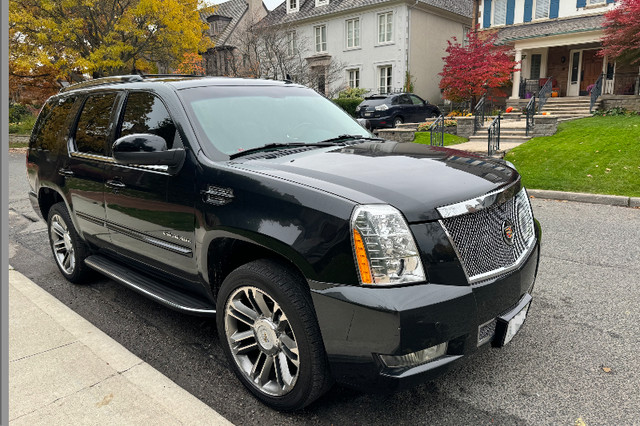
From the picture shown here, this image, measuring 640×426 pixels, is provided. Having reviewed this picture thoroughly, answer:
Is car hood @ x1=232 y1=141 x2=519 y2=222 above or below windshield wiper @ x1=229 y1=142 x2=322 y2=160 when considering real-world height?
below

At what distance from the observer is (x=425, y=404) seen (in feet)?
9.27

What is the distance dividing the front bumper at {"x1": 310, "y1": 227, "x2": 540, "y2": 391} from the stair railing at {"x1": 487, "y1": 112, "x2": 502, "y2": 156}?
35.2 feet

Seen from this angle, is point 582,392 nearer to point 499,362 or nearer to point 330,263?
point 499,362

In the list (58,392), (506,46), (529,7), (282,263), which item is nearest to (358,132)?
(282,263)

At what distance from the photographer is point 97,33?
2242cm

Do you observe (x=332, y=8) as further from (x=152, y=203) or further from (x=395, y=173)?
(x=395, y=173)

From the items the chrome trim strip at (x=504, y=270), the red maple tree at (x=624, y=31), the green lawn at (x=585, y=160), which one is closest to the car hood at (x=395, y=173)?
the chrome trim strip at (x=504, y=270)

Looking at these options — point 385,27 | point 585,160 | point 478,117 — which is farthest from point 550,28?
point 585,160

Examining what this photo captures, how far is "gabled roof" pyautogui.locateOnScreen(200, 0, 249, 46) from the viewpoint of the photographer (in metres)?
37.0

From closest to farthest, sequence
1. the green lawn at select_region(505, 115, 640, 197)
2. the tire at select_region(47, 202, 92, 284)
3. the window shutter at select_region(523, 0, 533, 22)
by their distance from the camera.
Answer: the tire at select_region(47, 202, 92, 284)
the green lawn at select_region(505, 115, 640, 197)
the window shutter at select_region(523, 0, 533, 22)

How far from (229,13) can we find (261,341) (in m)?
42.3

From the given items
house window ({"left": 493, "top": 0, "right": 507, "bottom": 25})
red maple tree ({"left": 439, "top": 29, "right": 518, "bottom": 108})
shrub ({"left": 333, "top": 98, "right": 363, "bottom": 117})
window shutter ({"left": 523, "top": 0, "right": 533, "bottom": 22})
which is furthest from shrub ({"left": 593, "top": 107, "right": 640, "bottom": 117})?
shrub ({"left": 333, "top": 98, "right": 363, "bottom": 117})

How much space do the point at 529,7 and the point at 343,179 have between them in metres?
→ 26.9

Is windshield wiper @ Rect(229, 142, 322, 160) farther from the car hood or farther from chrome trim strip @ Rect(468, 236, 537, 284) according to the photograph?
chrome trim strip @ Rect(468, 236, 537, 284)
